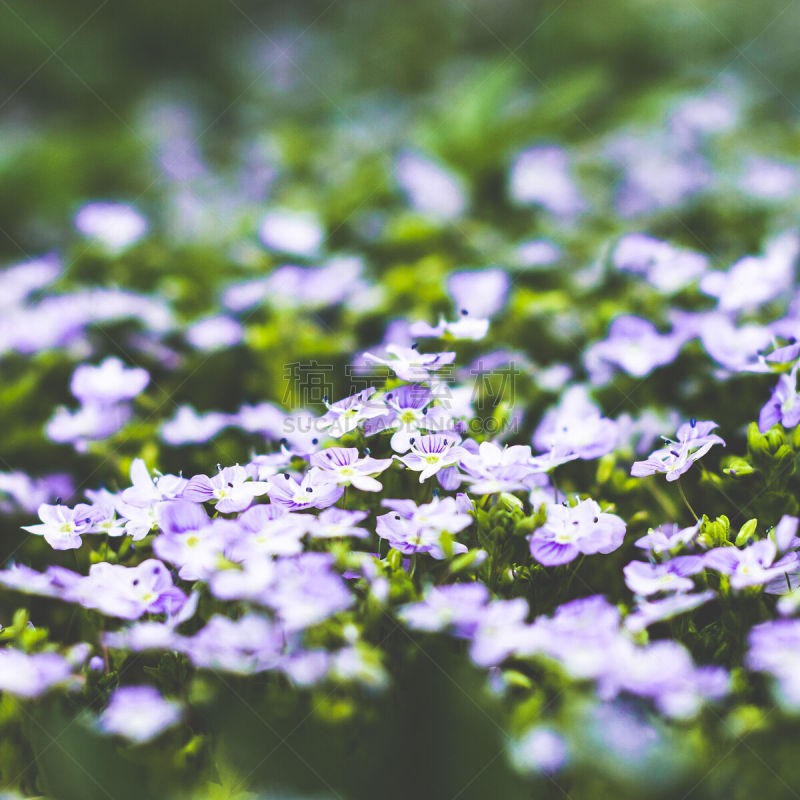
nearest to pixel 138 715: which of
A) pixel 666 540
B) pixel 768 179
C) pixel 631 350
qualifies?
pixel 666 540

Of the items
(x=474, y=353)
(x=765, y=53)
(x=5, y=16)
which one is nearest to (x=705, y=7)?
(x=765, y=53)

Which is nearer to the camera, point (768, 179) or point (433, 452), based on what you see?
point (433, 452)

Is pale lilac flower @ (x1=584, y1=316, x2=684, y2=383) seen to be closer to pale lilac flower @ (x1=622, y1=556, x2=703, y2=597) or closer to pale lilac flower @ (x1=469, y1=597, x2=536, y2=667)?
pale lilac flower @ (x1=622, y1=556, x2=703, y2=597)

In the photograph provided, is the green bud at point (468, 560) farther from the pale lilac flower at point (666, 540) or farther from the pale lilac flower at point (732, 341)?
the pale lilac flower at point (732, 341)

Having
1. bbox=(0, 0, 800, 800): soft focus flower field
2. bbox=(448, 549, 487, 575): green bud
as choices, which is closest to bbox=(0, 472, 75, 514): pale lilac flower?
bbox=(0, 0, 800, 800): soft focus flower field

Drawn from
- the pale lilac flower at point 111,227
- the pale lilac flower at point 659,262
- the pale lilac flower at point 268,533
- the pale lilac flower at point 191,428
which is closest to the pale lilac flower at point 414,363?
the pale lilac flower at point 268,533

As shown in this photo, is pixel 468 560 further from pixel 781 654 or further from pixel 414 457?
pixel 781 654
